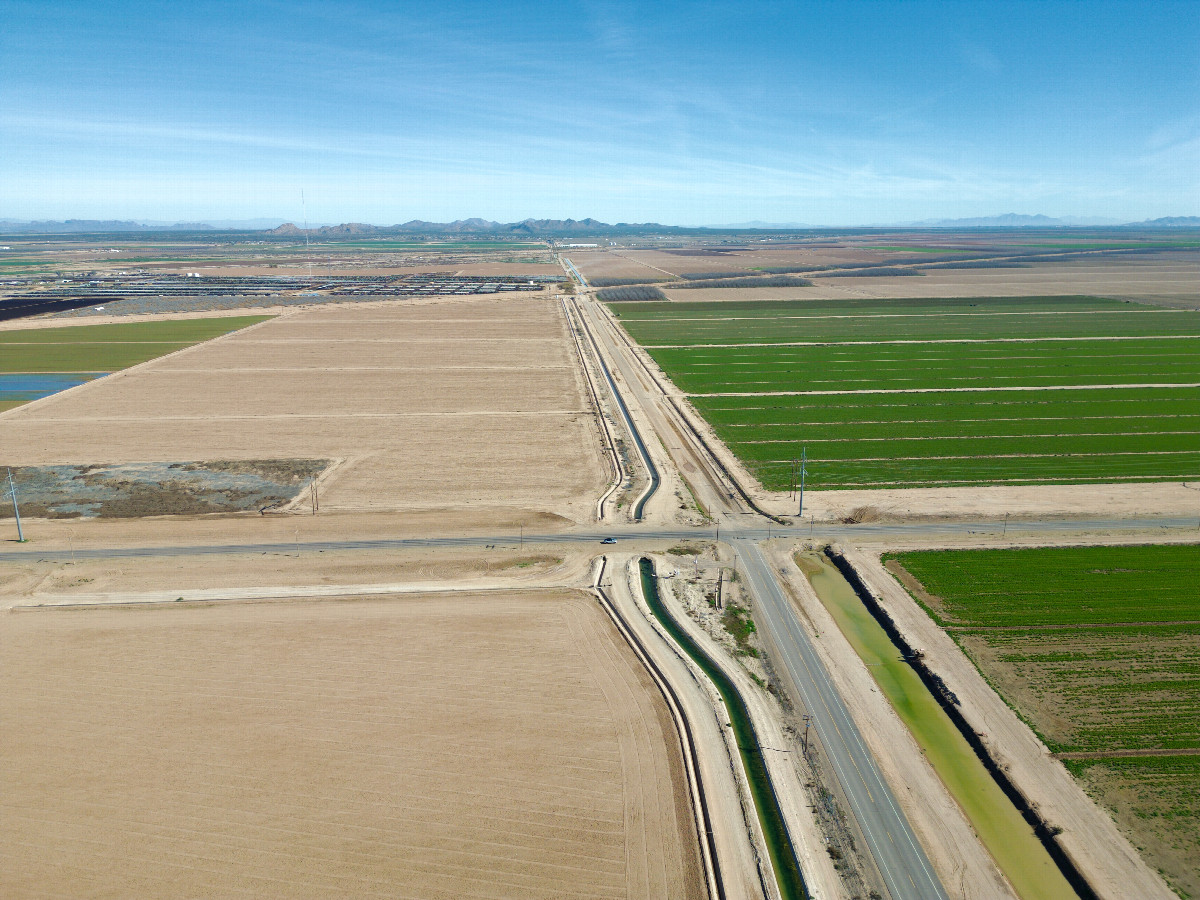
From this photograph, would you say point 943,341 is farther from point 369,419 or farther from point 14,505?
point 14,505

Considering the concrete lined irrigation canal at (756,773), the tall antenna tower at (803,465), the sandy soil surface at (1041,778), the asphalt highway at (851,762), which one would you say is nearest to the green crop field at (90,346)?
the concrete lined irrigation canal at (756,773)

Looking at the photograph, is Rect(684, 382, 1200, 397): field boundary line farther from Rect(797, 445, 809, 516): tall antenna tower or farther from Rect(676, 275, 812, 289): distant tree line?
Rect(676, 275, 812, 289): distant tree line

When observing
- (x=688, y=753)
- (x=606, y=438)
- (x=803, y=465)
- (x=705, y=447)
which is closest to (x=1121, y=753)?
(x=688, y=753)

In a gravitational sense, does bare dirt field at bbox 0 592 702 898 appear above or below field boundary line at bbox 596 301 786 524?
below

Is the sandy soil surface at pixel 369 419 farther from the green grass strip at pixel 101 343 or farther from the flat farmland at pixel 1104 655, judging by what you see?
the flat farmland at pixel 1104 655

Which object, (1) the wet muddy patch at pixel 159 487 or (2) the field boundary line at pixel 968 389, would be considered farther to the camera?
(2) the field boundary line at pixel 968 389

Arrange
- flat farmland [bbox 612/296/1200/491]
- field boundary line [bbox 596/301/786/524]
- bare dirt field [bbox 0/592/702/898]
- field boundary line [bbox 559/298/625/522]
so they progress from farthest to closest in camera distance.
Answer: flat farmland [bbox 612/296/1200/491]
field boundary line [bbox 596/301/786/524]
field boundary line [bbox 559/298/625/522]
bare dirt field [bbox 0/592/702/898]

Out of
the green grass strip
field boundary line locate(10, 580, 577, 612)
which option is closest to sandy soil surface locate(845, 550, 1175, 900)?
field boundary line locate(10, 580, 577, 612)

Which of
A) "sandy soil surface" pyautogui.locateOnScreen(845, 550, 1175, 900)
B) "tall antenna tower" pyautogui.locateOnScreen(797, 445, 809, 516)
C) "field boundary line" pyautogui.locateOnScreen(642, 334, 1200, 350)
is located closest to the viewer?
"sandy soil surface" pyautogui.locateOnScreen(845, 550, 1175, 900)
